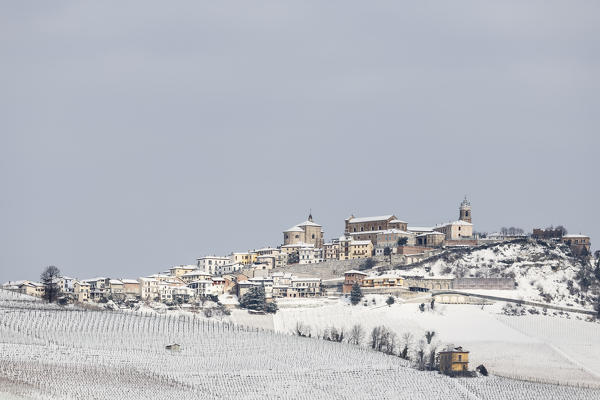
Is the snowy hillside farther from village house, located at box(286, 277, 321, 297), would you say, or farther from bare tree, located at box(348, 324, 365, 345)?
bare tree, located at box(348, 324, 365, 345)

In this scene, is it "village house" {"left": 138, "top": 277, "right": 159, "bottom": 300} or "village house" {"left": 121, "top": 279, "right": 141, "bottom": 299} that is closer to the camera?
"village house" {"left": 138, "top": 277, "right": 159, "bottom": 300}

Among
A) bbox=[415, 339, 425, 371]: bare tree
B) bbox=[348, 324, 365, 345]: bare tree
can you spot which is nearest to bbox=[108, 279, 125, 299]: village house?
bbox=[348, 324, 365, 345]: bare tree

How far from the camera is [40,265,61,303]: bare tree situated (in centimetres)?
16582

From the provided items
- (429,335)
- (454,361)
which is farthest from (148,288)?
(454,361)

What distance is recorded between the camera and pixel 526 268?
185375 millimetres

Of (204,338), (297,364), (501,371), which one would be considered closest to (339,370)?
(297,364)

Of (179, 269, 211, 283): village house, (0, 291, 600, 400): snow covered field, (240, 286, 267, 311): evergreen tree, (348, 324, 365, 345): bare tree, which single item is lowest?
(0, 291, 600, 400): snow covered field

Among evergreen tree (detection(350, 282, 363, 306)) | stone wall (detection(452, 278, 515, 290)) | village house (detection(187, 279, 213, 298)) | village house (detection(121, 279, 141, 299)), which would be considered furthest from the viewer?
village house (detection(187, 279, 213, 298))

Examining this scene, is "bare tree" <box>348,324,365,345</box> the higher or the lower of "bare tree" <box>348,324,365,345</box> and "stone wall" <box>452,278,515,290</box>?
the lower

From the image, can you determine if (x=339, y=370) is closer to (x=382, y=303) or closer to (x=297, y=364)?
(x=297, y=364)

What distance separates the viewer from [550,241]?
7657 inches

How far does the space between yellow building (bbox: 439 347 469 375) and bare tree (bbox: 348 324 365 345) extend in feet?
53.4

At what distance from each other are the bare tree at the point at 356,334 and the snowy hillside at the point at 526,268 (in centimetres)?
2629

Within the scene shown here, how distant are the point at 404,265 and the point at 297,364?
69.9m
